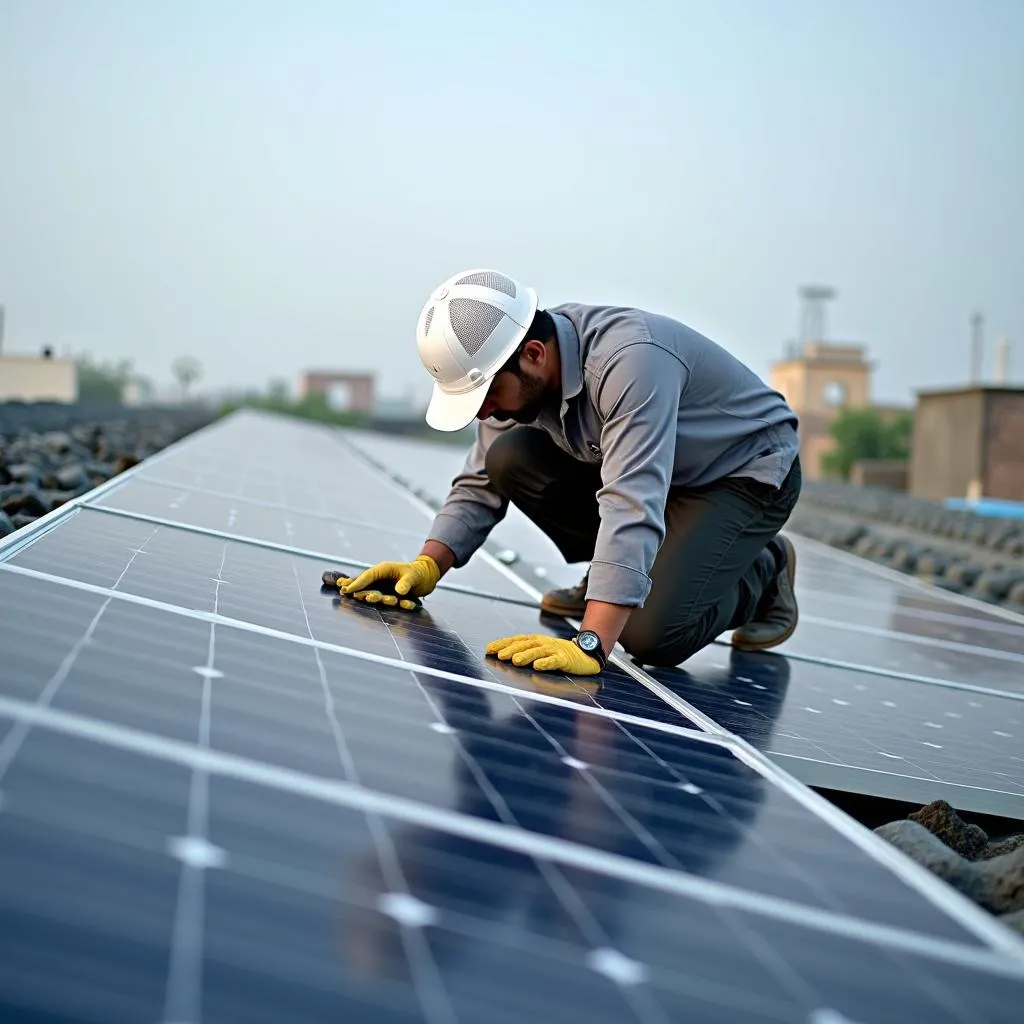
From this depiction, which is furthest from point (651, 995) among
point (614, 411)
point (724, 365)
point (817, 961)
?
point (724, 365)

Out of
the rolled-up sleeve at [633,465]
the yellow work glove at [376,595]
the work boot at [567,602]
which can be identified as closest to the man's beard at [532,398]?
the rolled-up sleeve at [633,465]

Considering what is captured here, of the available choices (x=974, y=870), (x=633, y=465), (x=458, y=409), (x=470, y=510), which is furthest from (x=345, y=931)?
(x=470, y=510)

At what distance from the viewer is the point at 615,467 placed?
385cm

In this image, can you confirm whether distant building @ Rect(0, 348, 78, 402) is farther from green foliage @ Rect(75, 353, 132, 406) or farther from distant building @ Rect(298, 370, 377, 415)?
distant building @ Rect(298, 370, 377, 415)

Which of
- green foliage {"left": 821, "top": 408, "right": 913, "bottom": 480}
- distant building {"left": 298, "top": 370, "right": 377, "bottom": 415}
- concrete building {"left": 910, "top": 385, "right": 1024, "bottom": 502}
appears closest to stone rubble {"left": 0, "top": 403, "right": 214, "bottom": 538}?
concrete building {"left": 910, "top": 385, "right": 1024, "bottom": 502}

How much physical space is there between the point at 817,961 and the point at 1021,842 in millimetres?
1982

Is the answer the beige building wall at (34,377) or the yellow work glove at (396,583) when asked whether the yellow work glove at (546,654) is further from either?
the beige building wall at (34,377)

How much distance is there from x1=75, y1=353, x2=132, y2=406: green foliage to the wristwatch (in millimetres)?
77744

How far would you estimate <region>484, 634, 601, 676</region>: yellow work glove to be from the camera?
3431mm

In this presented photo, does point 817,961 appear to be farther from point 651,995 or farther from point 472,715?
point 472,715

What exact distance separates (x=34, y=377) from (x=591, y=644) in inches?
1775

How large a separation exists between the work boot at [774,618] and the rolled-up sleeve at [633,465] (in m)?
1.44

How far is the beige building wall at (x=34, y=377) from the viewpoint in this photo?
44.5 metres

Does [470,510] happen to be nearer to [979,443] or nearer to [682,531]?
[682,531]
